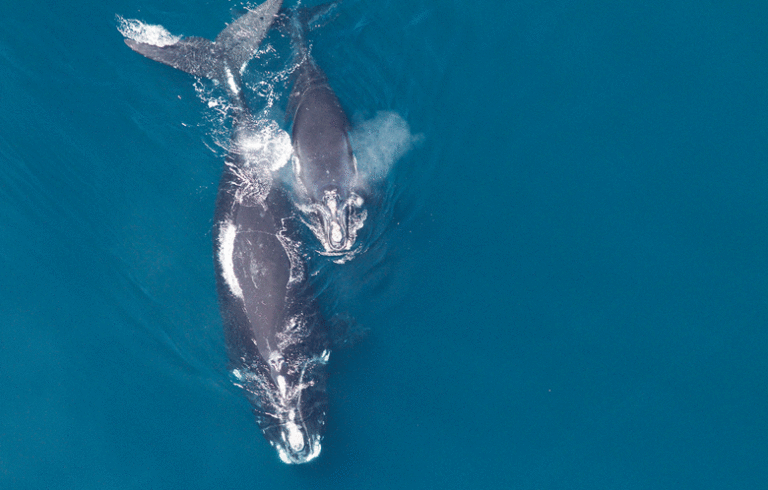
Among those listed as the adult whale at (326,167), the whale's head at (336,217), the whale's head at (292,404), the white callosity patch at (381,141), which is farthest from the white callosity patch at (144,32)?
the whale's head at (292,404)

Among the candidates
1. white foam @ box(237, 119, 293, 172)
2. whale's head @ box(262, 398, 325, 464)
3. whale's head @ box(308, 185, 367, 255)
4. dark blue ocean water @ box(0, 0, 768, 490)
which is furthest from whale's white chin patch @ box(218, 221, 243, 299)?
whale's head @ box(262, 398, 325, 464)

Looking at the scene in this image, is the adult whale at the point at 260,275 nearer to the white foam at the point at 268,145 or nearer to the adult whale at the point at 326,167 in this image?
the white foam at the point at 268,145

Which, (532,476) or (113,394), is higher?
(532,476)

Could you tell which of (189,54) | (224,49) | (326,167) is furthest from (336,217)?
(189,54)

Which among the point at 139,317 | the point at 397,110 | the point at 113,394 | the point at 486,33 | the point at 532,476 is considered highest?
the point at 486,33

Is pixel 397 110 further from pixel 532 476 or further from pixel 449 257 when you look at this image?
pixel 532 476

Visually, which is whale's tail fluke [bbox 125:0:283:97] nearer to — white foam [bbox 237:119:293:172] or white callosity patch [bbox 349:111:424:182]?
white foam [bbox 237:119:293:172]

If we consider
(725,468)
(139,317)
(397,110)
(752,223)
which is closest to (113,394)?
(139,317)

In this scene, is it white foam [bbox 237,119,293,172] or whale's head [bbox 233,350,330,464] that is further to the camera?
white foam [bbox 237,119,293,172]
